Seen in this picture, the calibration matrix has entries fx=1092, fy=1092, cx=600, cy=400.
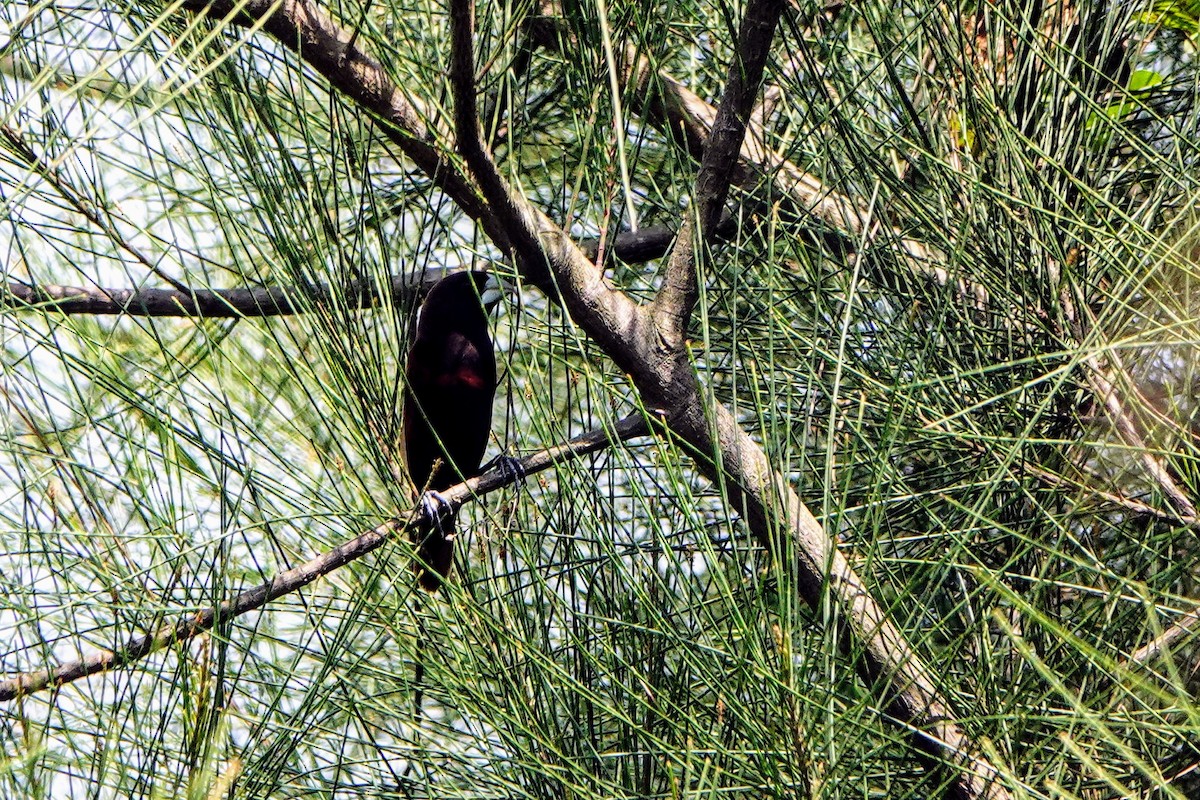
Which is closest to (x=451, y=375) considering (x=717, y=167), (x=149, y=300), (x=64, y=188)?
(x=149, y=300)

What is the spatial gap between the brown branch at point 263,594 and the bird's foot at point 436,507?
16 mm

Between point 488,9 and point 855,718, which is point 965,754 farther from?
point 488,9

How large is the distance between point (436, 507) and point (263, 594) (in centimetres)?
31

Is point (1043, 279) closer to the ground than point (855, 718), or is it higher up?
higher up

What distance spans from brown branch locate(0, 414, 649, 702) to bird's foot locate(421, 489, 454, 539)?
16 mm

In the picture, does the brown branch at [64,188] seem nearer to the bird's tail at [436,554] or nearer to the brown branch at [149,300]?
the brown branch at [149,300]

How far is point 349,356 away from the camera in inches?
44.3

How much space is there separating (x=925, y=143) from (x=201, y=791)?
2.93ft

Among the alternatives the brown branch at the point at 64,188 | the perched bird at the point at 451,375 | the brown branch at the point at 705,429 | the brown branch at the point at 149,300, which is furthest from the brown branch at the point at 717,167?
the perched bird at the point at 451,375

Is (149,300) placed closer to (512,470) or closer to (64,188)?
(64,188)

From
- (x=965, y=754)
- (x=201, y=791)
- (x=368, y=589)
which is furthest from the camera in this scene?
(x=368, y=589)

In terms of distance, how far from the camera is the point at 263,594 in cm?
104

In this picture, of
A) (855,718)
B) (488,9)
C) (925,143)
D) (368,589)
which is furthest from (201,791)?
(925,143)

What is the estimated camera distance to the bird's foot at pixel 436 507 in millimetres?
1254
